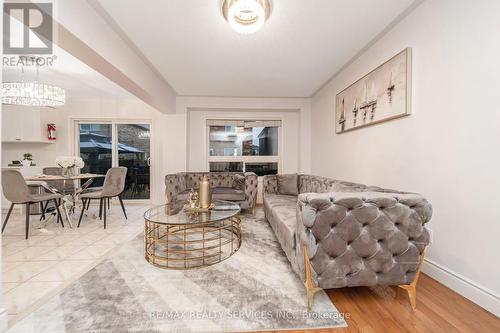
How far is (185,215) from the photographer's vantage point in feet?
8.46

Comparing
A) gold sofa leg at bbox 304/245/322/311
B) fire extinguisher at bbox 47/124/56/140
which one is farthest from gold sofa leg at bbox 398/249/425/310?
fire extinguisher at bbox 47/124/56/140

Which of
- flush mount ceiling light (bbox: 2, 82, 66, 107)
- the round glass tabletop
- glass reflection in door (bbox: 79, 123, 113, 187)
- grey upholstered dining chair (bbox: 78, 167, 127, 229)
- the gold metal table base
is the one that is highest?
flush mount ceiling light (bbox: 2, 82, 66, 107)

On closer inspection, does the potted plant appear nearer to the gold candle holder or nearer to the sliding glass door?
the sliding glass door

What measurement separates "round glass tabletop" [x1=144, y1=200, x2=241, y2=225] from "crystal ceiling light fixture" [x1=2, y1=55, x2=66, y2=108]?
8.28 ft

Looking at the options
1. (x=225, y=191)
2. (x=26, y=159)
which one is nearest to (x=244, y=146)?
(x=225, y=191)

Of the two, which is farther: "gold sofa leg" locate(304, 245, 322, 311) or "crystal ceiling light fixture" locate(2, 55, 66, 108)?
"crystal ceiling light fixture" locate(2, 55, 66, 108)

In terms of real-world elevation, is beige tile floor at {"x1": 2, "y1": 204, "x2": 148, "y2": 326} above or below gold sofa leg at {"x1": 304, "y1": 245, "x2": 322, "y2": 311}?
below

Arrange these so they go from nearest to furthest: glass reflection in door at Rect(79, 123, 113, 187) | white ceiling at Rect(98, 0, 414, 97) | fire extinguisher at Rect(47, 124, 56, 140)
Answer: white ceiling at Rect(98, 0, 414, 97) → fire extinguisher at Rect(47, 124, 56, 140) → glass reflection in door at Rect(79, 123, 113, 187)

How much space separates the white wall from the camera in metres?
1.54

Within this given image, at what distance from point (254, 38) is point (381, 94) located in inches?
65.6

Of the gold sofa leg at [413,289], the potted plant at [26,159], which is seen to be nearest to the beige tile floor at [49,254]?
Answer: the potted plant at [26,159]

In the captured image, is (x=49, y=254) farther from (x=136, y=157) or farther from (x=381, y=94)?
(x=381, y=94)

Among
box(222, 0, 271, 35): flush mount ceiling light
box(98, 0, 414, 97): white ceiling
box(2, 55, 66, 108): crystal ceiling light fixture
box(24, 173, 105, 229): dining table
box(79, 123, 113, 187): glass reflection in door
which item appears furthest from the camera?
box(79, 123, 113, 187): glass reflection in door

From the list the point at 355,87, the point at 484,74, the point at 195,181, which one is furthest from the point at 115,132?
the point at 484,74
